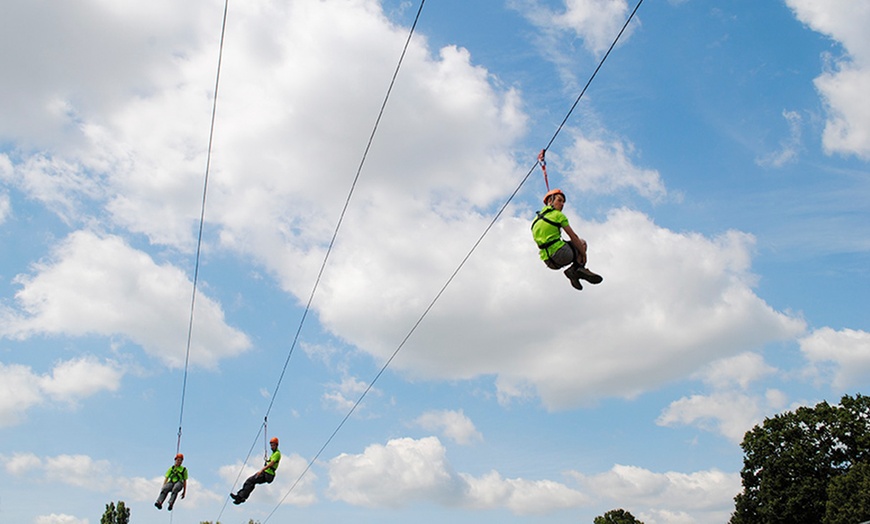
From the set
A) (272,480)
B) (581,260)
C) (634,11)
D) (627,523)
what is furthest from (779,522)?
(634,11)

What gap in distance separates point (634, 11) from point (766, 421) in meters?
47.0

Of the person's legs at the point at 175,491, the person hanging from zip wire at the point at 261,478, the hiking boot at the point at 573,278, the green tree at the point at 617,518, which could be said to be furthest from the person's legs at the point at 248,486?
the green tree at the point at 617,518

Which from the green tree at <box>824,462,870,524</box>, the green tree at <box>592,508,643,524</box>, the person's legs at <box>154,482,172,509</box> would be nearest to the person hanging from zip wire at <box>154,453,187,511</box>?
the person's legs at <box>154,482,172,509</box>

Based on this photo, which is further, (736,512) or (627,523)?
(627,523)

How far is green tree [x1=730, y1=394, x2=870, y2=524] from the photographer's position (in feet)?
139

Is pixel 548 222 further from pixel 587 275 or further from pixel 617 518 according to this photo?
pixel 617 518

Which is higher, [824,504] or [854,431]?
[854,431]

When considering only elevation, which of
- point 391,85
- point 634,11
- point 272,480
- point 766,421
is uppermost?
point 766,421

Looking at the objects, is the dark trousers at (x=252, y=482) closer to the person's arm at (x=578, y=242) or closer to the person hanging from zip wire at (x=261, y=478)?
the person hanging from zip wire at (x=261, y=478)

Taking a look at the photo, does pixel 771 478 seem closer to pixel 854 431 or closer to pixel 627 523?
pixel 854 431

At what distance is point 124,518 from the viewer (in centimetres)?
5166

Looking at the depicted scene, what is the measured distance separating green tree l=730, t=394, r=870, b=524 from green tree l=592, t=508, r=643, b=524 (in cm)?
1740

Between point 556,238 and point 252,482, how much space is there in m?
12.8

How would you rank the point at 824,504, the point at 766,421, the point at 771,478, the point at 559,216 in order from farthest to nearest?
the point at 766,421, the point at 771,478, the point at 824,504, the point at 559,216
